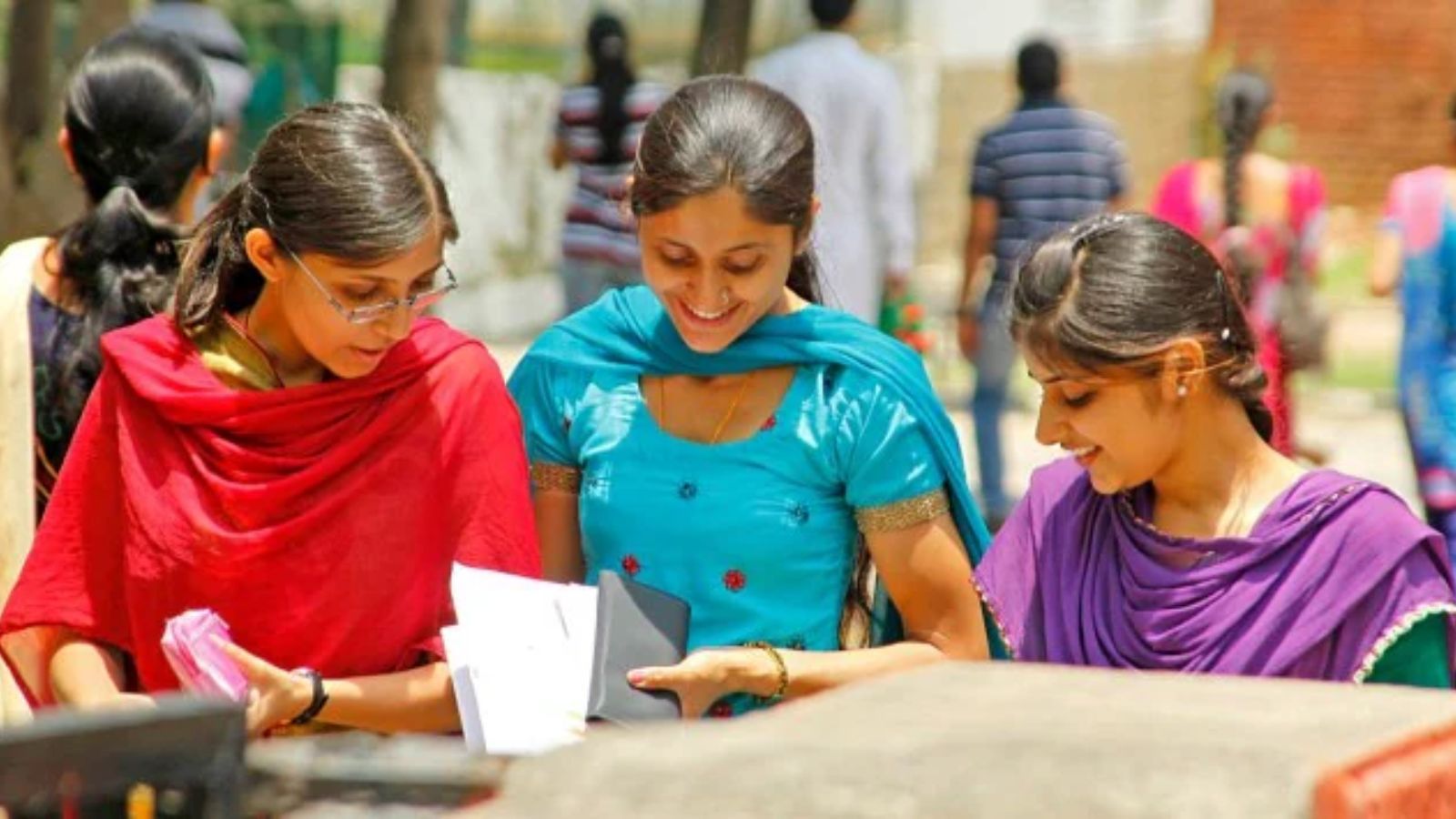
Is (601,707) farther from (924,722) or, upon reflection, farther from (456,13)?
(456,13)

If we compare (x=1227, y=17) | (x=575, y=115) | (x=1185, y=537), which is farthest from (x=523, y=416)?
(x=1227, y=17)

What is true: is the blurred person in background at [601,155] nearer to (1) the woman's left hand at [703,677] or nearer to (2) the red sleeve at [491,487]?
(2) the red sleeve at [491,487]

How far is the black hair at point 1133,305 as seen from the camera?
133 inches

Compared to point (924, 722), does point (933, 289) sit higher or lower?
lower

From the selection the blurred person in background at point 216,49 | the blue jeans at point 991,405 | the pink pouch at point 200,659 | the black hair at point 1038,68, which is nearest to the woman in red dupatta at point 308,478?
the pink pouch at point 200,659

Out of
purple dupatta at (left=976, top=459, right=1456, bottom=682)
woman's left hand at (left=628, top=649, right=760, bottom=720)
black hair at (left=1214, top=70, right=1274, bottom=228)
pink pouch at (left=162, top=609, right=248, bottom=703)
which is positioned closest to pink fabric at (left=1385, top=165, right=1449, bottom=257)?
black hair at (left=1214, top=70, right=1274, bottom=228)

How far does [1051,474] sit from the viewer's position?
11.8 ft

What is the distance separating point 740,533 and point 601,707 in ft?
1.33

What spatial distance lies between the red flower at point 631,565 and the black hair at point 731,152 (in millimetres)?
478

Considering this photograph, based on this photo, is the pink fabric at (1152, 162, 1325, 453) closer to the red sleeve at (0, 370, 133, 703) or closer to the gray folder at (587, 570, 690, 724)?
the gray folder at (587, 570, 690, 724)

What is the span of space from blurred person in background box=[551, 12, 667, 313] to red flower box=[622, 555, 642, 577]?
5845mm

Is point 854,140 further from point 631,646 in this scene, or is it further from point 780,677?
point 631,646

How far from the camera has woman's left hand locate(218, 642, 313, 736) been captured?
3.40 meters

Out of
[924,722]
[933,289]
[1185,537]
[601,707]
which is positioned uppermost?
[924,722]
